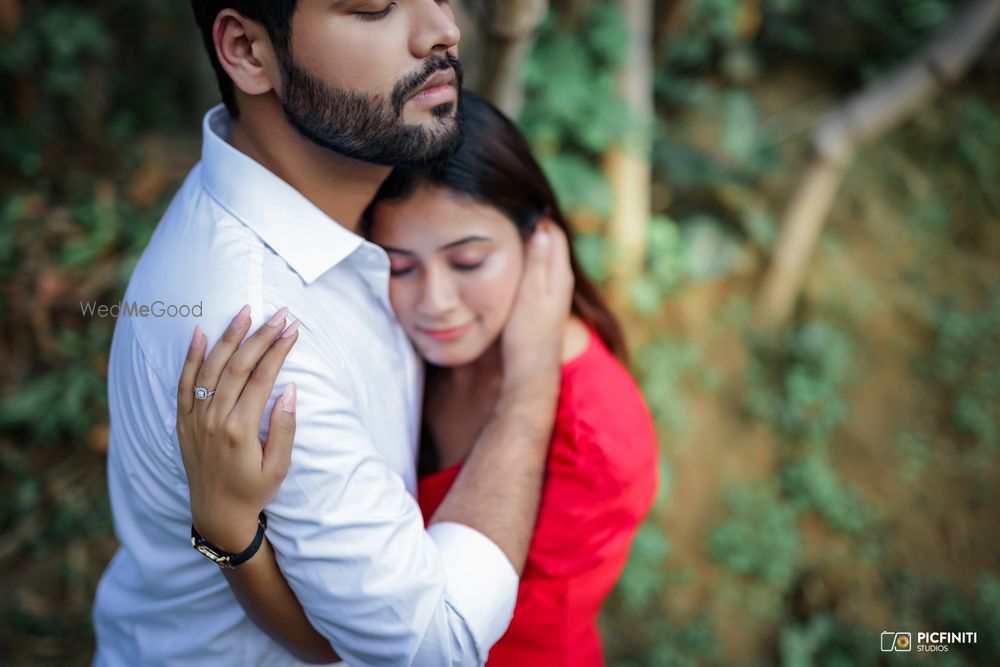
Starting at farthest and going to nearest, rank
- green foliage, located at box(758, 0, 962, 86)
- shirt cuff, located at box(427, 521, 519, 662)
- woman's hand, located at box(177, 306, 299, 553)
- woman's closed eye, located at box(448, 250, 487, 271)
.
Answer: green foliage, located at box(758, 0, 962, 86)
woman's closed eye, located at box(448, 250, 487, 271)
shirt cuff, located at box(427, 521, 519, 662)
woman's hand, located at box(177, 306, 299, 553)

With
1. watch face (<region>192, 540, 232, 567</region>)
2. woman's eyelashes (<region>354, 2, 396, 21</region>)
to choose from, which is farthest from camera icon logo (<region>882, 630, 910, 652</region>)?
woman's eyelashes (<region>354, 2, 396, 21</region>)

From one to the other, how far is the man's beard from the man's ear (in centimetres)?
5

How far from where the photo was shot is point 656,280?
179 inches

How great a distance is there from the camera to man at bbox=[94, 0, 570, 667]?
1.32 meters

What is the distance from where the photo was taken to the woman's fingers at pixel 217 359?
1.28 metres

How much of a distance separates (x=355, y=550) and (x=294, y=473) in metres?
0.18

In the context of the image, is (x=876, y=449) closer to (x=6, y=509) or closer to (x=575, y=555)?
(x=575, y=555)

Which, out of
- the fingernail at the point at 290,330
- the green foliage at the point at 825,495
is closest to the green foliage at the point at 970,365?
the green foliage at the point at 825,495

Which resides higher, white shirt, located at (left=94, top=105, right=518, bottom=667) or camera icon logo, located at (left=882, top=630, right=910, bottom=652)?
white shirt, located at (left=94, top=105, right=518, bottom=667)

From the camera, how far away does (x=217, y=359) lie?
4.21 ft

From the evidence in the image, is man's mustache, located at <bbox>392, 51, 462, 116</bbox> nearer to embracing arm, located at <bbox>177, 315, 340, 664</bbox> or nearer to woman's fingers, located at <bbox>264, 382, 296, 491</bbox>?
embracing arm, located at <bbox>177, 315, 340, 664</bbox>

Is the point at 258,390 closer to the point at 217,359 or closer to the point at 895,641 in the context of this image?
the point at 217,359

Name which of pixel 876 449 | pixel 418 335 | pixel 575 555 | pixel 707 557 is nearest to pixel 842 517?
pixel 876 449

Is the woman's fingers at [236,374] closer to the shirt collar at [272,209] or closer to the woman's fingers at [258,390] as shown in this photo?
the woman's fingers at [258,390]
